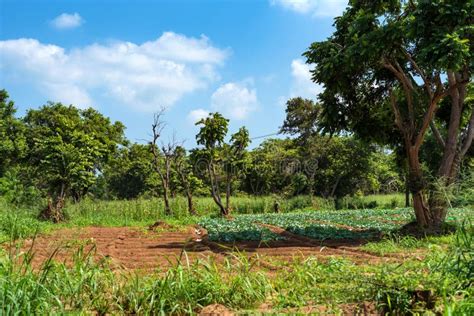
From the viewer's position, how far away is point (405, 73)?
12070mm

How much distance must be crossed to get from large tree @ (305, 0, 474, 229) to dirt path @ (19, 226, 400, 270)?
2.57m

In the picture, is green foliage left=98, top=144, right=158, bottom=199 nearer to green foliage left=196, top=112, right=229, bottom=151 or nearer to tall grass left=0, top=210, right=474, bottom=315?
green foliage left=196, top=112, right=229, bottom=151

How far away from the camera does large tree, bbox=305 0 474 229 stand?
348 inches

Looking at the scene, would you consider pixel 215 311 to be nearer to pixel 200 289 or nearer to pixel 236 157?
pixel 200 289

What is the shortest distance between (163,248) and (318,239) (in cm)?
378

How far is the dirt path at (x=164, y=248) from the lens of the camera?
7.44m

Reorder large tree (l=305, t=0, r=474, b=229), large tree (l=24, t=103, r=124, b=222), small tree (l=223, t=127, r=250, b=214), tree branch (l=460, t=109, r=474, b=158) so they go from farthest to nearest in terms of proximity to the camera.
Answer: small tree (l=223, t=127, r=250, b=214), large tree (l=24, t=103, r=124, b=222), tree branch (l=460, t=109, r=474, b=158), large tree (l=305, t=0, r=474, b=229)

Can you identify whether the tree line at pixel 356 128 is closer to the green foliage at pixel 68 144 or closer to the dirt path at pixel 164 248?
the green foliage at pixel 68 144

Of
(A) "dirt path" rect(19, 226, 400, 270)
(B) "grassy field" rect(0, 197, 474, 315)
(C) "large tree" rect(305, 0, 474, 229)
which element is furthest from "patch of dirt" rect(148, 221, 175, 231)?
(B) "grassy field" rect(0, 197, 474, 315)

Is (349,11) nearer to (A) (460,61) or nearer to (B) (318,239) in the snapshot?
(A) (460,61)

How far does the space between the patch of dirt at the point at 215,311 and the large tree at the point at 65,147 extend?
12239 millimetres

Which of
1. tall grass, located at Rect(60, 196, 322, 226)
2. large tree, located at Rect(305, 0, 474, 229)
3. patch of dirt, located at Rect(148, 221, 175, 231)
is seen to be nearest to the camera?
large tree, located at Rect(305, 0, 474, 229)

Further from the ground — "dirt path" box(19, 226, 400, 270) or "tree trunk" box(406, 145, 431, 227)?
"tree trunk" box(406, 145, 431, 227)

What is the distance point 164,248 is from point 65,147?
9.29 meters
